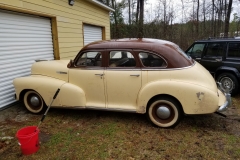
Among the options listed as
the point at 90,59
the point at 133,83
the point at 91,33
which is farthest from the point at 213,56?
the point at 91,33

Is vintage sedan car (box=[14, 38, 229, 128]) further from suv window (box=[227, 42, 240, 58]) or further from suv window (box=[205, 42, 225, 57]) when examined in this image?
suv window (box=[205, 42, 225, 57])

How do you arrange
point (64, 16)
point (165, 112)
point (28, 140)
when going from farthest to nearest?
point (64, 16) < point (165, 112) < point (28, 140)

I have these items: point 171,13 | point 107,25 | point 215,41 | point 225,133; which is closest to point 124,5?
point 171,13

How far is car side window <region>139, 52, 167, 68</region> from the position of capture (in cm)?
401

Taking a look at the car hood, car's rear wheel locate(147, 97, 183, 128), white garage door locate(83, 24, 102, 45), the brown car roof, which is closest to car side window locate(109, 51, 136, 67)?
the brown car roof

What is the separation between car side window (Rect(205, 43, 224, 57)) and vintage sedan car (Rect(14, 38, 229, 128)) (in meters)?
2.49

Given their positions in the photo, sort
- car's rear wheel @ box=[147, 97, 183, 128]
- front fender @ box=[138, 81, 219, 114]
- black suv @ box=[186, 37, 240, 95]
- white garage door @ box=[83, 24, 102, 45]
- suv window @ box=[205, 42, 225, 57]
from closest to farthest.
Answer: front fender @ box=[138, 81, 219, 114]
car's rear wheel @ box=[147, 97, 183, 128]
black suv @ box=[186, 37, 240, 95]
suv window @ box=[205, 42, 225, 57]
white garage door @ box=[83, 24, 102, 45]

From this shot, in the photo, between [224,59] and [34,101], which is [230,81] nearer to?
[224,59]

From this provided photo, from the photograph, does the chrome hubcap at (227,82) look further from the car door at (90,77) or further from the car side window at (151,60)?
the car door at (90,77)

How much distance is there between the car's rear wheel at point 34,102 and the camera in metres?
4.81

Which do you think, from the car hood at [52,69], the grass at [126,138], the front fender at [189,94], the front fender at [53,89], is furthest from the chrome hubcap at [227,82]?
the car hood at [52,69]

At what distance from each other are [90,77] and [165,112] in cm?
177

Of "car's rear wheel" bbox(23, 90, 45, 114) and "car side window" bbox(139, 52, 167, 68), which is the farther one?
"car's rear wheel" bbox(23, 90, 45, 114)

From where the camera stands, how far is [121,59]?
14.1ft
